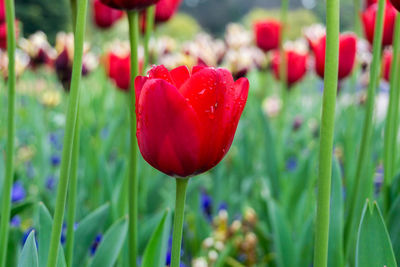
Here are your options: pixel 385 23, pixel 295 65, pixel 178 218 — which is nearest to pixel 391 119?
pixel 385 23

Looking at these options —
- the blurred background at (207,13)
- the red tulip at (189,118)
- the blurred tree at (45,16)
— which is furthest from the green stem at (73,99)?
the blurred tree at (45,16)

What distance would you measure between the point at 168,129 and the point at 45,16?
45.6ft

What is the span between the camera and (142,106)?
50cm

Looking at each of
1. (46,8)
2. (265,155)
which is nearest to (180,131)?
(265,155)

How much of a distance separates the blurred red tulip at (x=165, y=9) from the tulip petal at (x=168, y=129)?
3.51 ft

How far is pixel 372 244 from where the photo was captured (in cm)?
64

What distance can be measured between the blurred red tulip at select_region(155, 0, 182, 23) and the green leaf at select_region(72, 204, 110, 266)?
83 cm

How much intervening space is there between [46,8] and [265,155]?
42.2ft

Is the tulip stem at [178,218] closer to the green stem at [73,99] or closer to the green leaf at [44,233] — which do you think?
the green stem at [73,99]

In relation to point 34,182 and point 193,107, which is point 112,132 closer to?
point 34,182

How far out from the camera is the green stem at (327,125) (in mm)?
451

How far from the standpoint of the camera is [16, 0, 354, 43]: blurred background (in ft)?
43.5

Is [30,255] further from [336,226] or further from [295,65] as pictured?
[295,65]

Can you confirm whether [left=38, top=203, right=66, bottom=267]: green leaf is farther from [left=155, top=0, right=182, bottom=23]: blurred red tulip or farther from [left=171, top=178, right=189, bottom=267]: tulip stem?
[left=155, top=0, right=182, bottom=23]: blurred red tulip
